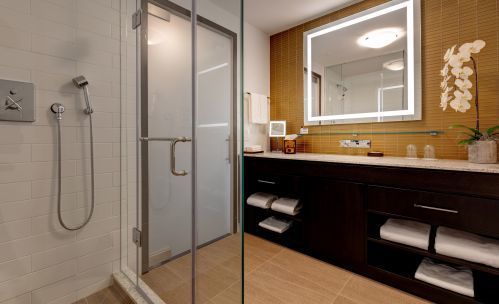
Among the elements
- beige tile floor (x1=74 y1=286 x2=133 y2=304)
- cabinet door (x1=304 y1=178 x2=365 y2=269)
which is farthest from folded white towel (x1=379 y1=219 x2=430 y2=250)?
beige tile floor (x1=74 y1=286 x2=133 y2=304)

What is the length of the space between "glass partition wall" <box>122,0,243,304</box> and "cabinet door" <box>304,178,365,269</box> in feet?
3.47

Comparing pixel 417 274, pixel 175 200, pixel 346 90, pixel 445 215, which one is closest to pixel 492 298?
pixel 417 274

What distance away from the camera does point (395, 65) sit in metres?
1.96

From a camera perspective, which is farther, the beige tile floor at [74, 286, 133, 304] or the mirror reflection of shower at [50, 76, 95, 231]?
the beige tile floor at [74, 286, 133, 304]

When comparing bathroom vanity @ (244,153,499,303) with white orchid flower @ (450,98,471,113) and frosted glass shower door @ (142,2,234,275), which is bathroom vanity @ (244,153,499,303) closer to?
white orchid flower @ (450,98,471,113)

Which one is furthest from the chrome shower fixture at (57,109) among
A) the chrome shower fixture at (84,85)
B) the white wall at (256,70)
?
the white wall at (256,70)

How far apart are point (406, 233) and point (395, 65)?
4.64 ft

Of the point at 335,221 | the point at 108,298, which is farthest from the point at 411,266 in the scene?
the point at 108,298

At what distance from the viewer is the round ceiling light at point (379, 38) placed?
1973mm

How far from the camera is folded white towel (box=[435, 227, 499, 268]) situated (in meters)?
1.20

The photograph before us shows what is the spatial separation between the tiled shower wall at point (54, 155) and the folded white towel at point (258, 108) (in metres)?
1.40

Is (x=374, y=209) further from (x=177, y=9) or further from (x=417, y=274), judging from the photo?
(x=177, y=9)

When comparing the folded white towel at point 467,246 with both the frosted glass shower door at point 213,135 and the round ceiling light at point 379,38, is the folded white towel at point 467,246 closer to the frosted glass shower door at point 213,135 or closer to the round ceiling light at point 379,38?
the frosted glass shower door at point 213,135

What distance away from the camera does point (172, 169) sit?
114 centimetres
